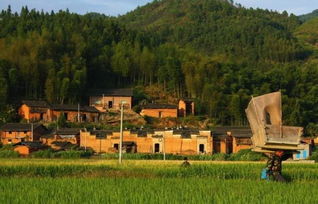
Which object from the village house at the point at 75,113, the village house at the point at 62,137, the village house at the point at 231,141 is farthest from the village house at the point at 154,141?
the village house at the point at 75,113

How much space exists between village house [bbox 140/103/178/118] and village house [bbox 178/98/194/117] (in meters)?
1.28

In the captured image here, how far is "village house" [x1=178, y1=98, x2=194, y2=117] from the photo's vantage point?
58875 mm

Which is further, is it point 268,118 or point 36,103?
point 36,103

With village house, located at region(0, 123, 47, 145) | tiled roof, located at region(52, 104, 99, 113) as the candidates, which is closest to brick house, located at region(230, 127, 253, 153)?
village house, located at region(0, 123, 47, 145)

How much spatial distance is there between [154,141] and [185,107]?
16.2m

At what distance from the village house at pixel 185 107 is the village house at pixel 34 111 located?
1423cm

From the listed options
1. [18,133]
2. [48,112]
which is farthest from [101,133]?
[48,112]

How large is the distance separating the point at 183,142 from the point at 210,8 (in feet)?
399

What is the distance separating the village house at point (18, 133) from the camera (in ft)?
149

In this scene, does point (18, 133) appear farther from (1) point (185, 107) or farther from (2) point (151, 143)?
(1) point (185, 107)

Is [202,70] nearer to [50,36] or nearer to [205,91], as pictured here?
[205,91]

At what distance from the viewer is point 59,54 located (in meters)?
71.1

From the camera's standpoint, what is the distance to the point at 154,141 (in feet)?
142

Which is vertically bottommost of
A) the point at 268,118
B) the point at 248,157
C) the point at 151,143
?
the point at 248,157
